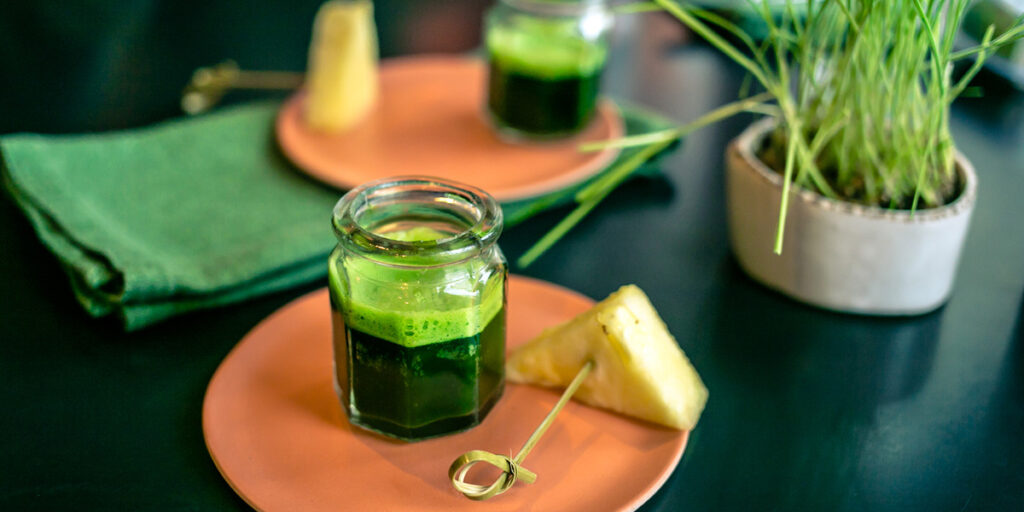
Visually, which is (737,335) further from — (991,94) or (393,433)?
(991,94)

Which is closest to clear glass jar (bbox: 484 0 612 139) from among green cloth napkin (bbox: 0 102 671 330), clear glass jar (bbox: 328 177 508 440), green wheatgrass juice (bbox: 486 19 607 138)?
green wheatgrass juice (bbox: 486 19 607 138)

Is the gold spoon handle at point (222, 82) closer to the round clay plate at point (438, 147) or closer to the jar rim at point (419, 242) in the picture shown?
the round clay plate at point (438, 147)

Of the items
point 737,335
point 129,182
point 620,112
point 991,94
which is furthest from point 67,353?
point 991,94

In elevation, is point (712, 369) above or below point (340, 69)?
below

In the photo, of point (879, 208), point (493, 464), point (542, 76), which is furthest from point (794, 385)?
point (542, 76)

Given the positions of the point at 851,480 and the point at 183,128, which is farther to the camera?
the point at 183,128

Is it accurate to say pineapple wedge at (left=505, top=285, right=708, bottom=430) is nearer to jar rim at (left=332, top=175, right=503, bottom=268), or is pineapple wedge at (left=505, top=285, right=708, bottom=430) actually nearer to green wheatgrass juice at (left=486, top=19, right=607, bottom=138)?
jar rim at (left=332, top=175, right=503, bottom=268)

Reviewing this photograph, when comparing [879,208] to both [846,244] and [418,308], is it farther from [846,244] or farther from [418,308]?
[418,308]

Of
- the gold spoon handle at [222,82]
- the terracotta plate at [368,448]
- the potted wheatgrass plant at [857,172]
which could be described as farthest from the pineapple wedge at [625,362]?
the gold spoon handle at [222,82]
